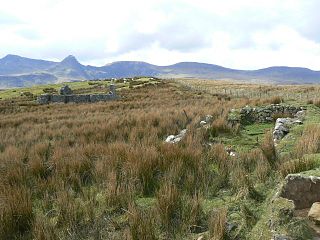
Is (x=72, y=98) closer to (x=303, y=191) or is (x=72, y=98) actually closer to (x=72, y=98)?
(x=72, y=98)

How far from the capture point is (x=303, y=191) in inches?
157

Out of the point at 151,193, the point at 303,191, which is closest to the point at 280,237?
the point at 303,191

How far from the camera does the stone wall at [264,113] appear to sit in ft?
44.4

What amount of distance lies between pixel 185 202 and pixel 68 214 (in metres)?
1.40

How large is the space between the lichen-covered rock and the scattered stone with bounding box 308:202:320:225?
0.82 ft

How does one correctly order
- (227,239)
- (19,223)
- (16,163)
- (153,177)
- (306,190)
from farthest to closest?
(16,163) < (153,177) < (19,223) < (306,190) < (227,239)

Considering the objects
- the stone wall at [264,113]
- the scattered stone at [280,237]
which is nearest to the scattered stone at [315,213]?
the scattered stone at [280,237]

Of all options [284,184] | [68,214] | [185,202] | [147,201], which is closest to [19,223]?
[68,214]

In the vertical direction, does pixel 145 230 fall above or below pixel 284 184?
below

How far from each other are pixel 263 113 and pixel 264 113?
0.04 m

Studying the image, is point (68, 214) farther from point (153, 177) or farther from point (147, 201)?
point (153, 177)

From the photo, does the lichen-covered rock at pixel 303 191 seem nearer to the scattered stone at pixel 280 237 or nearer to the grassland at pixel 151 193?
the grassland at pixel 151 193

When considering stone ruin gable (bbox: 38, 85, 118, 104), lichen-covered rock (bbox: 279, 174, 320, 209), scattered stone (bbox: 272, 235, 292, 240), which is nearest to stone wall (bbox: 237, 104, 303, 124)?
lichen-covered rock (bbox: 279, 174, 320, 209)

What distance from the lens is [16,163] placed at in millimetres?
7020
